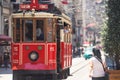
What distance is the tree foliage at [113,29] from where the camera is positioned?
17172 millimetres

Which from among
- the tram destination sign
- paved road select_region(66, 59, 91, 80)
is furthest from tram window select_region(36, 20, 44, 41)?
paved road select_region(66, 59, 91, 80)

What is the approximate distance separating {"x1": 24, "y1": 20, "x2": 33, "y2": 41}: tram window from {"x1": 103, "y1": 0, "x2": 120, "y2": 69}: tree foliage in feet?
19.2

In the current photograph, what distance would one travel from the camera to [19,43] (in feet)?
74.9

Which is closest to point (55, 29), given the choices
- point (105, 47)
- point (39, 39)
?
point (39, 39)

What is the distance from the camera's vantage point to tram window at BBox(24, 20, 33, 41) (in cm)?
2273

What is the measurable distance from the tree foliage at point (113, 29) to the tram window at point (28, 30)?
586 centimetres

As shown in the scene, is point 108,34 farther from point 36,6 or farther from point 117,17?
point 36,6

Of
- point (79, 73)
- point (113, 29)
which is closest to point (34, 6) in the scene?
point (113, 29)

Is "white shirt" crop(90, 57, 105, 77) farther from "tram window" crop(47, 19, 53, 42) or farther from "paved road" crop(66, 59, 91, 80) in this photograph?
"paved road" crop(66, 59, 91, 80)

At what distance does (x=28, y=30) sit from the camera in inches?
898

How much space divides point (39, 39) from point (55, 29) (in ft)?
2.92

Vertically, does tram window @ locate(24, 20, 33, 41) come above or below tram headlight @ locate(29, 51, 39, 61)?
above

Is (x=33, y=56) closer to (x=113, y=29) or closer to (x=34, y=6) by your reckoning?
(x=34, y=6)

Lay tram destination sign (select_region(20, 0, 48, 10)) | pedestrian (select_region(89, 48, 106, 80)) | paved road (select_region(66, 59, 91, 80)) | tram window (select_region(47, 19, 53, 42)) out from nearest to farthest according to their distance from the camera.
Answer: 1. pedestrian (select_region(89, 48, 106, 80))
2. tram window (select_region(47, 19, 53, 42))
3. tram destination sign (select_region(20, 0, 48, 10))
4. paved road (select_region(66, 59, 91, 80))
